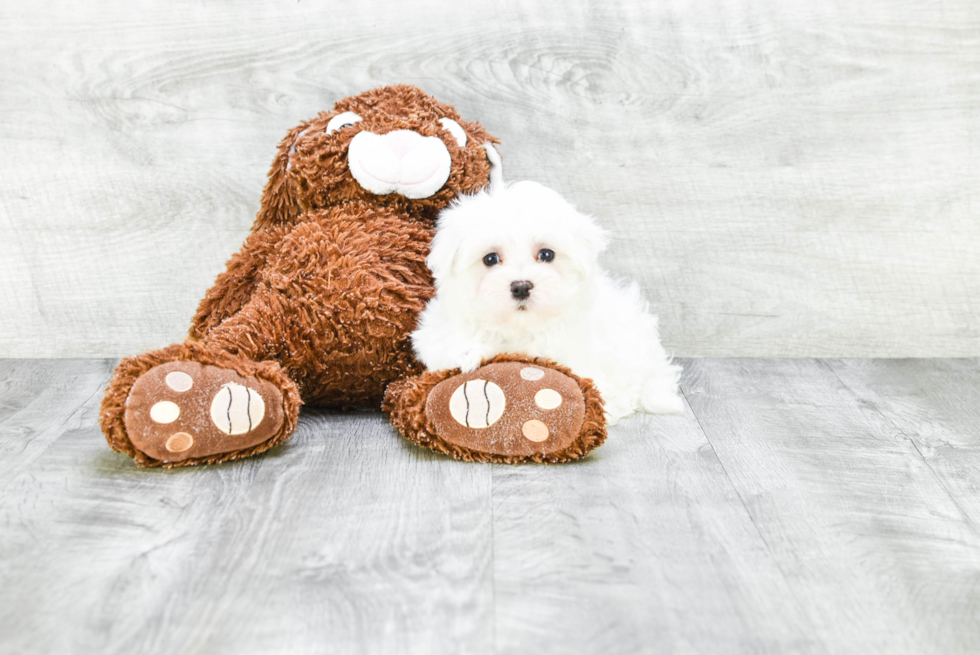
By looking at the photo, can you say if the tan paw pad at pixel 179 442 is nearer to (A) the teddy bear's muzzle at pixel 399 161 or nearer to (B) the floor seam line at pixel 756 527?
(A) the teddy bear's muzzle at pixel 399 161

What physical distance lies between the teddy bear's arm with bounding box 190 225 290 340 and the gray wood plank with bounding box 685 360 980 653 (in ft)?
2.35

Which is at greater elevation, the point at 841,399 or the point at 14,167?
the point at 14,167

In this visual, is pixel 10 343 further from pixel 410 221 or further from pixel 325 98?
pixel 410 221

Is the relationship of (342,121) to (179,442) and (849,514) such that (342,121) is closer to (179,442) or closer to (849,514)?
(179,442)

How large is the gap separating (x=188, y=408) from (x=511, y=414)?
384 millimetres

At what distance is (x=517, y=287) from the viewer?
107 cm

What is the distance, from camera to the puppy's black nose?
3.52 ft

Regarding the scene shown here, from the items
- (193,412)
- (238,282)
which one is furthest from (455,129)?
(193,412)

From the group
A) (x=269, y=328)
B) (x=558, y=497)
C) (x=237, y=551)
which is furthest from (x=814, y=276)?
(x=237, y=551)

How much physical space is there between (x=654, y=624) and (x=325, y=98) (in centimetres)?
111

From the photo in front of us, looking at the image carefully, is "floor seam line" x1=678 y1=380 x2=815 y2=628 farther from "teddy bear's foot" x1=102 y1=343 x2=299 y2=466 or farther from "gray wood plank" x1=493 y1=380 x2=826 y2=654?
"teddy bear's foot" x1=102 y1=343 x2=299 y2=466

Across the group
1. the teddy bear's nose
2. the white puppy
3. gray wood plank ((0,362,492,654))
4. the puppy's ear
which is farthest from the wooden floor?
the teddy bear's nose

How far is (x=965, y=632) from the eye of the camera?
73 centimetres

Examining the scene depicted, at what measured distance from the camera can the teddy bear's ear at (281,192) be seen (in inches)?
52.1
